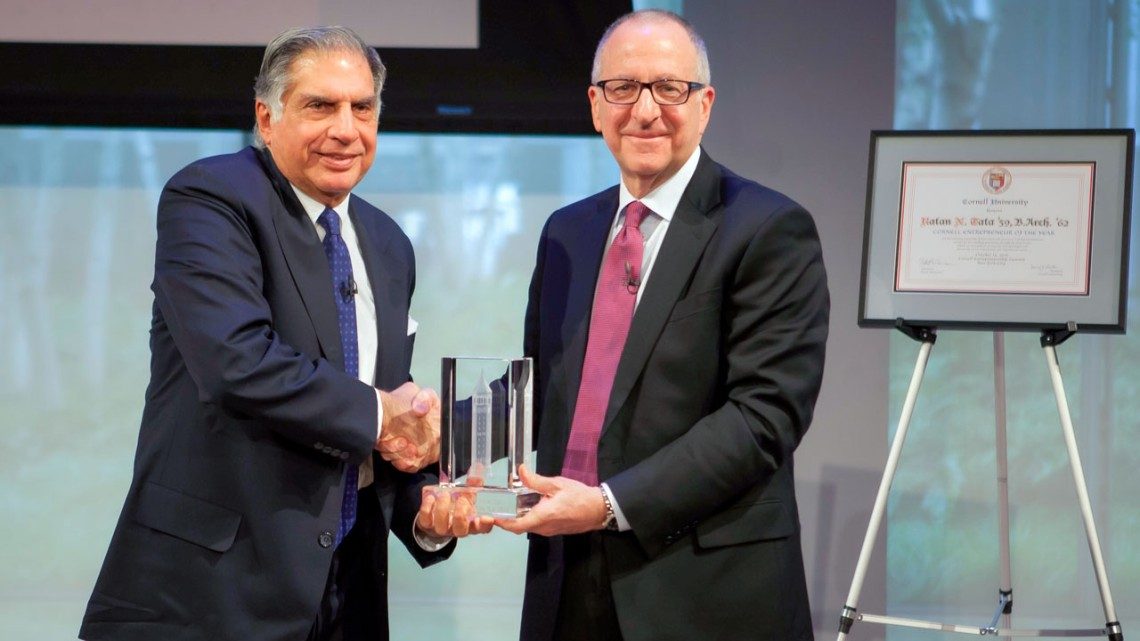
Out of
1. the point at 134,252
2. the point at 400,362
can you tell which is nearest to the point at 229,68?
the point at 134,252

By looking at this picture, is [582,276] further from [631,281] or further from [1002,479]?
[1002,479]

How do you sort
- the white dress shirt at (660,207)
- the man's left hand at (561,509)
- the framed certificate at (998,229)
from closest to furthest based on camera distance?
the man's left hand at (561,509), the white dress shirt at (660,207), the framed certificate at (998,229)

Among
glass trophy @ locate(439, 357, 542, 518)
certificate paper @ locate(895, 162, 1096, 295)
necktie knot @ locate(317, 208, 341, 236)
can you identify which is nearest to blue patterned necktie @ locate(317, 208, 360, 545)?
necktie knot @ locate(317, 208, 341, 236)

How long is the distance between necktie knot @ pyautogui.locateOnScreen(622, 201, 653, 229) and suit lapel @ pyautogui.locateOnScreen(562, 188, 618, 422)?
0.28 ft

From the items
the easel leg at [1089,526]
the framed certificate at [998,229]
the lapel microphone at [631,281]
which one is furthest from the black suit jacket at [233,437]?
the easel leg at [1089,526]

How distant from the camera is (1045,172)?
3.32 m

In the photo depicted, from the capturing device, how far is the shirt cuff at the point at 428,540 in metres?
2.31

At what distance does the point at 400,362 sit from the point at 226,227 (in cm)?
44

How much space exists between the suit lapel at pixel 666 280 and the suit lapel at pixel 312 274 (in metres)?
0.52

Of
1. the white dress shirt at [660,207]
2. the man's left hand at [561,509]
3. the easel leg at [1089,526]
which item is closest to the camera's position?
the man's left hand at [561,509]

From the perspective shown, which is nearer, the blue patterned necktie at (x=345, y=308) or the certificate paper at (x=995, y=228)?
the blue patterned necktie at (x=345, y=308)

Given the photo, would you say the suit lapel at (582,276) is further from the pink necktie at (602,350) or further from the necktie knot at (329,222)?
the necktie knot at (329,222)

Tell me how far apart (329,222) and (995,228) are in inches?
80.5

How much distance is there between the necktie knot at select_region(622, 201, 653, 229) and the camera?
220cm
